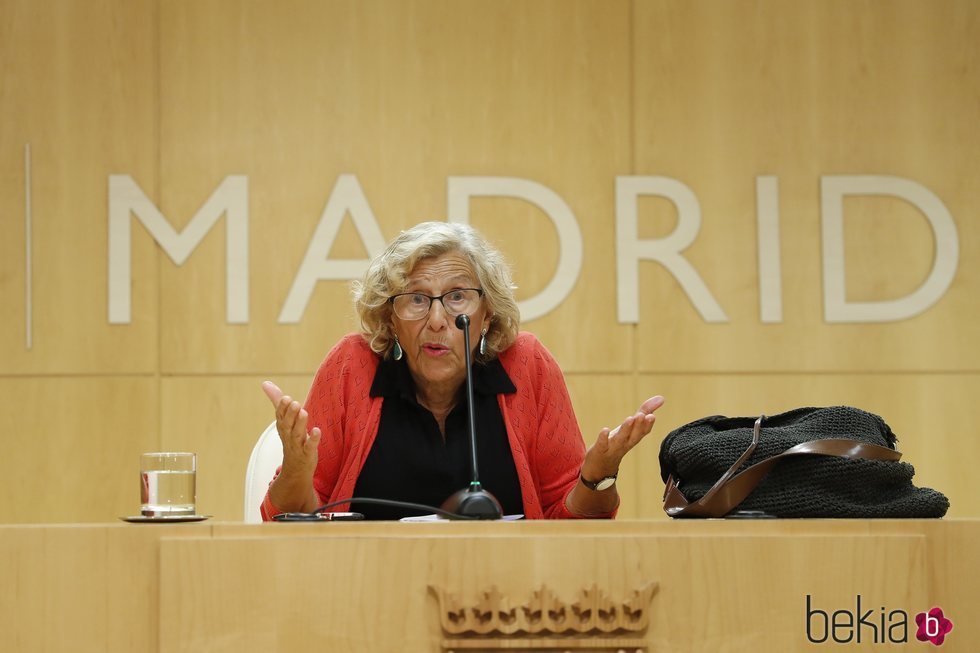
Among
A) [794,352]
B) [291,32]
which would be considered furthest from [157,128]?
[794,352]

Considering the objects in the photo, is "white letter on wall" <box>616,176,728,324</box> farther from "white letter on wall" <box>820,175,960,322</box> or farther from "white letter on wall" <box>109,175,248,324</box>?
"white letter on wall" <box>109,175,248,324</box>

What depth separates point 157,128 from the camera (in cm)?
376

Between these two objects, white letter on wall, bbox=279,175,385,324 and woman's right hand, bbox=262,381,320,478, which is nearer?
woman's right hand, bbox=262,381,320,478

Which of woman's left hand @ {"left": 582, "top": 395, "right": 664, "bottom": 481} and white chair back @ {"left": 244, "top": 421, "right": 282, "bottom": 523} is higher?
woman's left hand @ {"left": 582, "top": 395, "right": 664, "bottom": 481}

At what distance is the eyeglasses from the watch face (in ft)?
1.73

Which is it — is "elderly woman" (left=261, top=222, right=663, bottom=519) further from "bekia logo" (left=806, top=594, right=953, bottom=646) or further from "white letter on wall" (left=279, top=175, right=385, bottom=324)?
"white letter on wall" (left=279, top=175, right=385, bottom=324)

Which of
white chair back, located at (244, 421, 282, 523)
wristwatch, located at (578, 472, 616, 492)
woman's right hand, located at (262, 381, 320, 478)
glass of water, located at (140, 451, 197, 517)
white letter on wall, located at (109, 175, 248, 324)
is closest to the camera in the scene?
glass of water, located at (140, 451, 197, 517)

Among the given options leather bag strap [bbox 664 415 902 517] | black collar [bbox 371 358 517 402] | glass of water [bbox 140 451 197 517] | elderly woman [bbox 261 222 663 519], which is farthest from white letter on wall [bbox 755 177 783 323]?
glass of water [bbox 140 451 197 517]

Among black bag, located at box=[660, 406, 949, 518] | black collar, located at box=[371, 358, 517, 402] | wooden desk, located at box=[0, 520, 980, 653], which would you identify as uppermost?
black collar, located at box=[371, 358, 517, 402]

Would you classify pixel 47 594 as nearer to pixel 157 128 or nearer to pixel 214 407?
pixel 214 407

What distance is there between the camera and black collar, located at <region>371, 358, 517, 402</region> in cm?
246

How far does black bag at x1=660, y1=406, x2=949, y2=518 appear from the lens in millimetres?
1714

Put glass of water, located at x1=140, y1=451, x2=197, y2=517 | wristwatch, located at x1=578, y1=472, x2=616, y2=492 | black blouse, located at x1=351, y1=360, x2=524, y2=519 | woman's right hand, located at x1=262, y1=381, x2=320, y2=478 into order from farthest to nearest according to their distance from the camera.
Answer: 1. black blouse, located at x1=351, y1=360, x2=524, y2=519
2. wristwatch, located at x1=578, y1=472, x2=616, y2=492
3. woman's right hand, located at x1=262, y1=381, x2=320, y2=478
4. glass of water, located at x1=140, y1=451, x2=197, y2=517

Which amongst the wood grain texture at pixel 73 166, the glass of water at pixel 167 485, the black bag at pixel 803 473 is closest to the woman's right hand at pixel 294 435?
the glass of water at pixel 167 485
